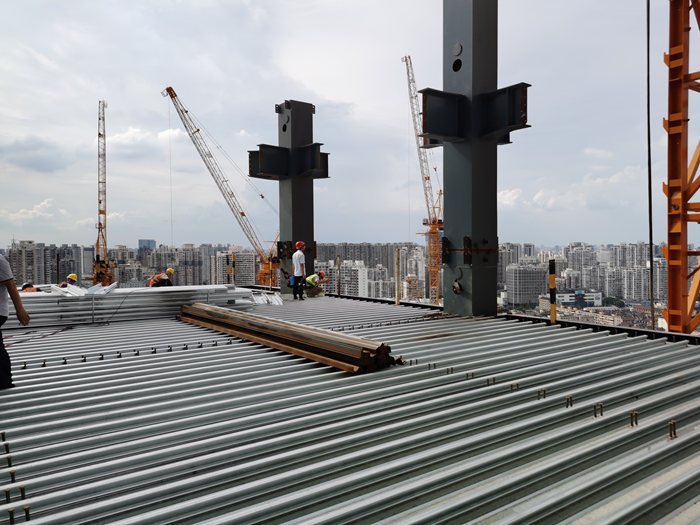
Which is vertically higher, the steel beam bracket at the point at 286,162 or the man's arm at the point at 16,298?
the steel beam bracket at the point at 286,162

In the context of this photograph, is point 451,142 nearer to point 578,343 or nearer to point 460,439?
point 578,343

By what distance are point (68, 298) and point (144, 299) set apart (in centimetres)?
137

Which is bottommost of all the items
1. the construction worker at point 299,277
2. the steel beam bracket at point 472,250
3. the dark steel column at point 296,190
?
the construction worker at point 299,277

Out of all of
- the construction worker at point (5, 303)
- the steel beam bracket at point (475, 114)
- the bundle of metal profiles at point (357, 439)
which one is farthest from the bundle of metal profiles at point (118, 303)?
the steel beam bracket at point (475, 114)

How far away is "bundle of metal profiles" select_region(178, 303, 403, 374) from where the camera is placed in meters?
5.04

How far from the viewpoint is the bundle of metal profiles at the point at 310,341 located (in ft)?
16.5

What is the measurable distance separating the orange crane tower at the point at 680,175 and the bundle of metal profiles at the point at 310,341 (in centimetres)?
640

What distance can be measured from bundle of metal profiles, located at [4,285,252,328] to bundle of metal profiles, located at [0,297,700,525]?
10.6 feet

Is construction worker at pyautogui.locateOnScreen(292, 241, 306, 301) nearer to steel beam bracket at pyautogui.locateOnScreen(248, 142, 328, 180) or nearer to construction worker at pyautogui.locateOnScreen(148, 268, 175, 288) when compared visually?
steel beam bracket at pyautogui.locateOnScreen(248, 142, 328, 180)

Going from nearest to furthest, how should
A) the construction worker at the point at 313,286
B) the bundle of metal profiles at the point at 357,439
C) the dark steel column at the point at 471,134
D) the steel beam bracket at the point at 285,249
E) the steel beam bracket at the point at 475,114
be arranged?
the bundle of metal profiles at the point at 357,439, the steel beam bracket at the point at 475,114, the dark steel column at the point at 471,134, the construction worker at the point at 313,286, the steel beam bracket at the point at 285,249

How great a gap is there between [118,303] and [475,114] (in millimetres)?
8053

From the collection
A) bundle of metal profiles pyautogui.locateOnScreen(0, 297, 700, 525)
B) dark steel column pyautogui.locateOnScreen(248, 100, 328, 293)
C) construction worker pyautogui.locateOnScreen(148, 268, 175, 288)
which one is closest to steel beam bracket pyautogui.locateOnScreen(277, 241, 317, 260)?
dark steel column pyautogui.locateOnScreen(248, 100, 328, 293)

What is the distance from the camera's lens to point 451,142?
951cm

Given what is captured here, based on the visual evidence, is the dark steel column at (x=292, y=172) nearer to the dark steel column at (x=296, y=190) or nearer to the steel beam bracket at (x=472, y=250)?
the dark steel column at (x=296, y=190)
